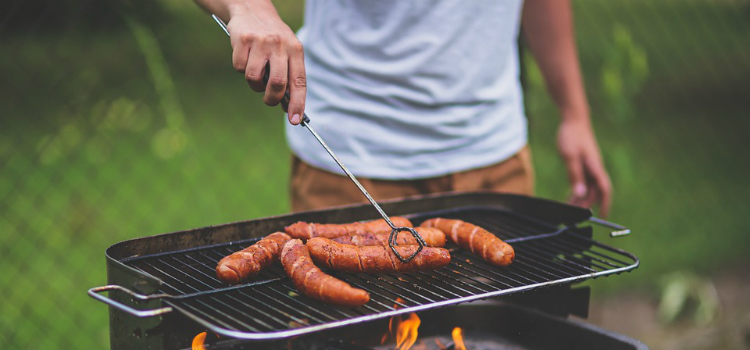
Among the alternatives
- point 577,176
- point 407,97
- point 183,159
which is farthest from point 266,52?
point 183,159

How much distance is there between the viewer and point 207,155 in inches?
293

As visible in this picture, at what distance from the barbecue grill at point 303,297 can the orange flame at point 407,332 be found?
0.18 meters

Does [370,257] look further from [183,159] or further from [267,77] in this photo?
[183,159]

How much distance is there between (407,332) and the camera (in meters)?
2.26

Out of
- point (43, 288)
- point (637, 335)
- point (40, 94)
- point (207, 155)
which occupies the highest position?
point (40, 94)

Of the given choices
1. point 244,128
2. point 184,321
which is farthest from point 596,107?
point 184,321

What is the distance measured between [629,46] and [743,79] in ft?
22.4

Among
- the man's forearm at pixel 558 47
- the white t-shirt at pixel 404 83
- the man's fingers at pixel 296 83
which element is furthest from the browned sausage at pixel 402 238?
the man's forearm at pixel 558 47

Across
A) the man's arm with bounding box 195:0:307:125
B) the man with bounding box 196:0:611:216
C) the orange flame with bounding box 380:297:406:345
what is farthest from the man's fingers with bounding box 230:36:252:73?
the orange flame with bounding box 380:297:406:345

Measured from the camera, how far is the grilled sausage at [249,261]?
186cm

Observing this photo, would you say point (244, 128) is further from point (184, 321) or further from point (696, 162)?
point (184, 321)

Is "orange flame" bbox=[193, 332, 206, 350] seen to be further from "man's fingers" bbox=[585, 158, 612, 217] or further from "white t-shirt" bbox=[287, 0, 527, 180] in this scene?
"man's fingers" bbox=[585, 158, 612, 217]

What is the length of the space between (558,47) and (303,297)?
6.08ft

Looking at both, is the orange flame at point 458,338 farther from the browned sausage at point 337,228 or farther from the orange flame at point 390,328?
the browned sausage at point 337,228
